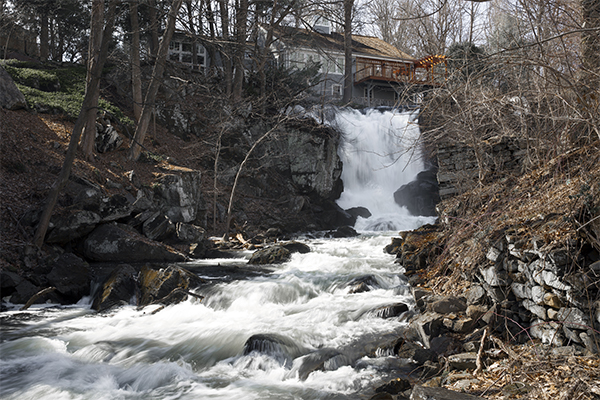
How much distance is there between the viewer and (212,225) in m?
15.6

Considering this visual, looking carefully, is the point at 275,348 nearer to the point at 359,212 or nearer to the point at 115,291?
the point at 115,291

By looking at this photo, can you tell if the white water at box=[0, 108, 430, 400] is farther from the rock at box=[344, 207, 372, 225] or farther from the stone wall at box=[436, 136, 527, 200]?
the rock at box=[344, 207, 372, 225]

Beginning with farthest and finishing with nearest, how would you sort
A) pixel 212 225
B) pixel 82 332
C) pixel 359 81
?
pixel 359 81
pixel 212 225
pixel 82 332

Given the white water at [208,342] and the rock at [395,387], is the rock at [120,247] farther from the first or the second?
the rock at [395,387]

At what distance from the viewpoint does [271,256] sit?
12.0 m

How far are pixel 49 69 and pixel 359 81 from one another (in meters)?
20.2

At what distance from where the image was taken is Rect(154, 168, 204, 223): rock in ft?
46.0

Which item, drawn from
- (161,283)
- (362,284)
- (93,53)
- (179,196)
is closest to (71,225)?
(161,283)

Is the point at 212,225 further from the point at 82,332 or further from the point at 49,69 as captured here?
the point at 49,69

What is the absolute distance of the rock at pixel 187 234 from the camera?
12.9 metres

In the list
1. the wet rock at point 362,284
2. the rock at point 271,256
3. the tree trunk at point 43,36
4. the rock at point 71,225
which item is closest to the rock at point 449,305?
the wet rock at point 362,284

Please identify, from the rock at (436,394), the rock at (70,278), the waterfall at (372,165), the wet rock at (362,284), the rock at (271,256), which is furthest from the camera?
the waterfall at (372,165)

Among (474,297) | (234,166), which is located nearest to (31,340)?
(474,297)

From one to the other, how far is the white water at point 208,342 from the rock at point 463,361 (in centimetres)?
83
